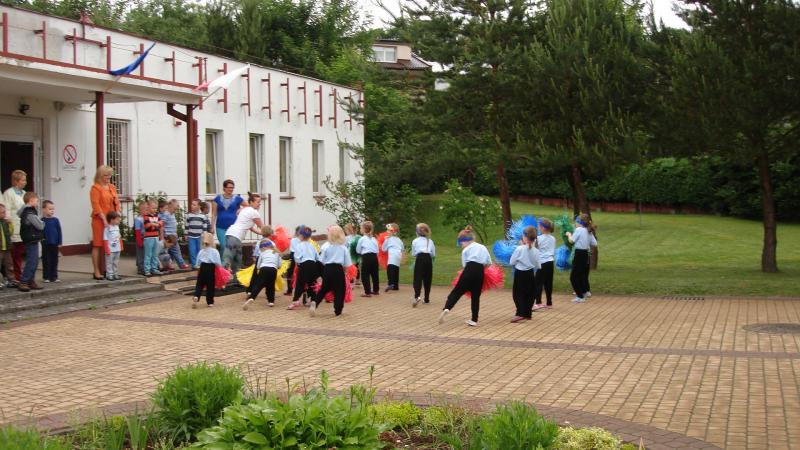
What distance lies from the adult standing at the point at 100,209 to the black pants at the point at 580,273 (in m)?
8.90

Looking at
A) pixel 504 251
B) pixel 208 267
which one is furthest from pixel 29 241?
pixel 504 251

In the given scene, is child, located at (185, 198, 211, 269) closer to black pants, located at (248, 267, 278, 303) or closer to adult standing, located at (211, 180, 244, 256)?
adult standing, located at (211, 180, 244, 256)

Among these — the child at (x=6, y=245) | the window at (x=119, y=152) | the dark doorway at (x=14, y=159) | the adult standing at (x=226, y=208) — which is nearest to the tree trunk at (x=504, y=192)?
the window at (x=119, y=152)

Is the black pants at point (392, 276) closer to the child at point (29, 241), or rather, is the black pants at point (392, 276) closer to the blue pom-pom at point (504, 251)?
the blue pom-pom at point (504, 251)

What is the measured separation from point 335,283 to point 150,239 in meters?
5.00

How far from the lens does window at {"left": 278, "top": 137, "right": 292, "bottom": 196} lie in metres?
29.5

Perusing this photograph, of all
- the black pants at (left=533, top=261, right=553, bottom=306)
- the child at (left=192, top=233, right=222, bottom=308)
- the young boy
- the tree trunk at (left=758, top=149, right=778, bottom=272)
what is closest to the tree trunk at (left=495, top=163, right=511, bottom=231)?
the tree trunk at (left=758, top=149, right=778, bottom=272)

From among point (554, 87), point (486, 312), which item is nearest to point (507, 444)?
point (486, 312)

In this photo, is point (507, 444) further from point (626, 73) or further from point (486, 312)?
point (626, 73)

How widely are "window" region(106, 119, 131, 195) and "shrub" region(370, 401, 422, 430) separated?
646 inches

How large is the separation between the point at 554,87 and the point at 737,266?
27.1ft

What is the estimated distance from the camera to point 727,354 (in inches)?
437

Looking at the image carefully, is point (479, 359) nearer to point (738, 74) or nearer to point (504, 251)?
point (504, 251)

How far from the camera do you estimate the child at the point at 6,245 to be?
14461 mm
